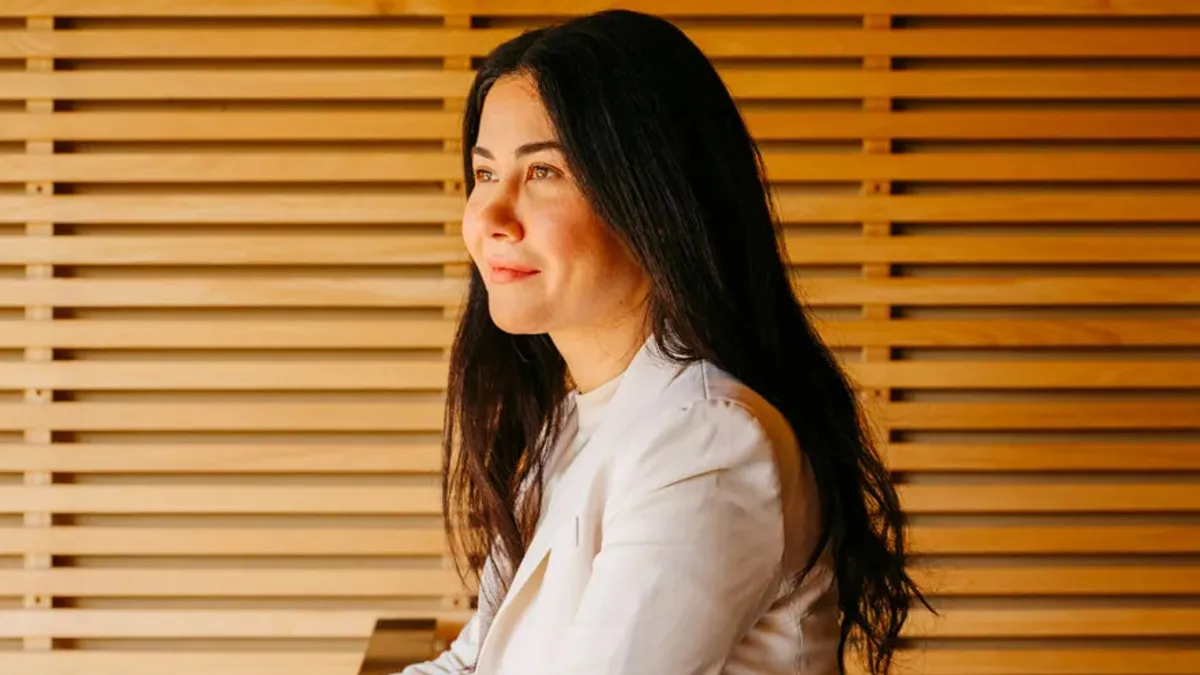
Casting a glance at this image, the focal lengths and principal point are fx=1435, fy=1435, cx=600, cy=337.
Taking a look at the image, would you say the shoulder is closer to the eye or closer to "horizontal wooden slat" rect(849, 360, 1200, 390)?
the eye

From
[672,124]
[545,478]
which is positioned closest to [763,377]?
[672,124]

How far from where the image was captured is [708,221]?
4.95ft

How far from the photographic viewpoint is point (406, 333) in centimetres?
319

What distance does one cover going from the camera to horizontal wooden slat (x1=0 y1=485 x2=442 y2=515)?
10.5 ft

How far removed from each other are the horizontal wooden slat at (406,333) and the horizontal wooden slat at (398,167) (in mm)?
320

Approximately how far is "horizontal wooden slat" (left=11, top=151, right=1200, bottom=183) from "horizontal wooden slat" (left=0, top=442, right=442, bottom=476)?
0.59m

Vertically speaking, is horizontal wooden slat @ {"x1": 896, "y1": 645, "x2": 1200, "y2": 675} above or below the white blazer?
below

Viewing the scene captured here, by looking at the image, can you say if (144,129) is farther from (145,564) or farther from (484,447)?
(484,447)

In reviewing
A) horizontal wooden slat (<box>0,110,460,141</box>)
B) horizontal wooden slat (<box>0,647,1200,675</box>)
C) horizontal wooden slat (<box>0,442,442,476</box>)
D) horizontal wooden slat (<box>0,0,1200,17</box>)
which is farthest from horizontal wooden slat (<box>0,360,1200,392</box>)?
horizontal wooden slat (<box>0,0,1200,17</box>)

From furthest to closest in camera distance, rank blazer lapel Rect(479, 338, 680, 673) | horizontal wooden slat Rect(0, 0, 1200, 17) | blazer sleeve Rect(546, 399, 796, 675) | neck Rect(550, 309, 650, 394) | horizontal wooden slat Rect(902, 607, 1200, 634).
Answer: horizontal wooden slat Rect(902, 607, 1200, 634) < horizontal wooden slat Rect(0, 0, 1200, 17) < neck Rect(550, 309, 650, 394) < blazer lapel Rect(479, 338, 680, 673) < blazer sleeve Rect(546, 399, 796, 675)

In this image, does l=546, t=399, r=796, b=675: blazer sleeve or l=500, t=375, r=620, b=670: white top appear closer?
l=546, t=399, r=796, b=675: blazer sleeve

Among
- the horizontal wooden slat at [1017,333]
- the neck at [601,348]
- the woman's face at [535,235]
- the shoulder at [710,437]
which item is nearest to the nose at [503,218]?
the woman's face at [535,235]

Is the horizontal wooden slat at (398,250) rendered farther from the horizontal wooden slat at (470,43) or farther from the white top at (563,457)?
the white top at (563,457)

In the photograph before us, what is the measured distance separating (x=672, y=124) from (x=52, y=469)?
2185mm
